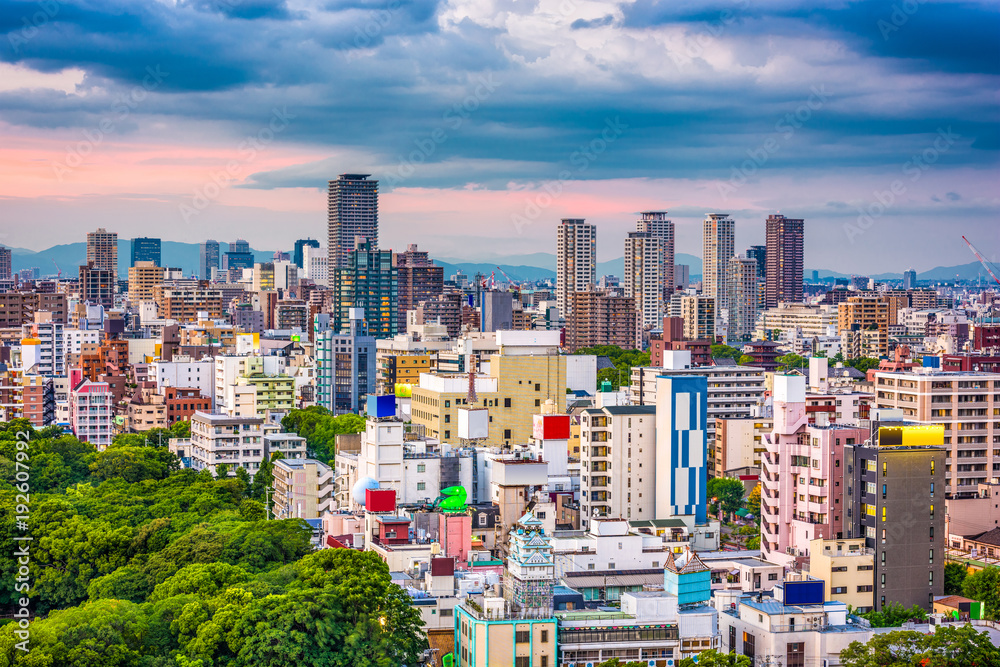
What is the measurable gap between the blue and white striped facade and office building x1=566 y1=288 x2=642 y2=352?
9166 centimetres

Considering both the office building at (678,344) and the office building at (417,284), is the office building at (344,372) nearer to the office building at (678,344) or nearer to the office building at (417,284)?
the office building at (678,344)

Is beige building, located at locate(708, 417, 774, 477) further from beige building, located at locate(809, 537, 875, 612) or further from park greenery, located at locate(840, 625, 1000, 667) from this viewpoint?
park greenery, located at locate(840, 625, 1000, 667)

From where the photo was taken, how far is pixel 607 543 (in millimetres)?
42438

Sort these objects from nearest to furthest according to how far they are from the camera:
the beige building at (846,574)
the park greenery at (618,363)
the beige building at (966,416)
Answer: the beige building at (846,574), the beige building at (966,416), the park greenery at (618,363)

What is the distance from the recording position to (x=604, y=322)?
145m

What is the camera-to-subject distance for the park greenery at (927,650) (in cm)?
3169

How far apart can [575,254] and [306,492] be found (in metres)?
137

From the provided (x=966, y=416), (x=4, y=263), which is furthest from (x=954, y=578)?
(x=4, y=263)

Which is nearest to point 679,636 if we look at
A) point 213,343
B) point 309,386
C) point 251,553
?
point 251,553

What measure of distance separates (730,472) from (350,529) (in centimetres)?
2585

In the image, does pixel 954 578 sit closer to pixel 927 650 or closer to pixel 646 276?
pixel 927 650

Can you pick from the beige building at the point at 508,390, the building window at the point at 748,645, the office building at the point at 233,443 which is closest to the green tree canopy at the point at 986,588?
the building window at the point at 748,645

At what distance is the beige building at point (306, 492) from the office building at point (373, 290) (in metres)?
87.4

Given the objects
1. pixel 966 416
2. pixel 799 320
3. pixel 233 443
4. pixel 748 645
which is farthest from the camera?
pixel 799 320
